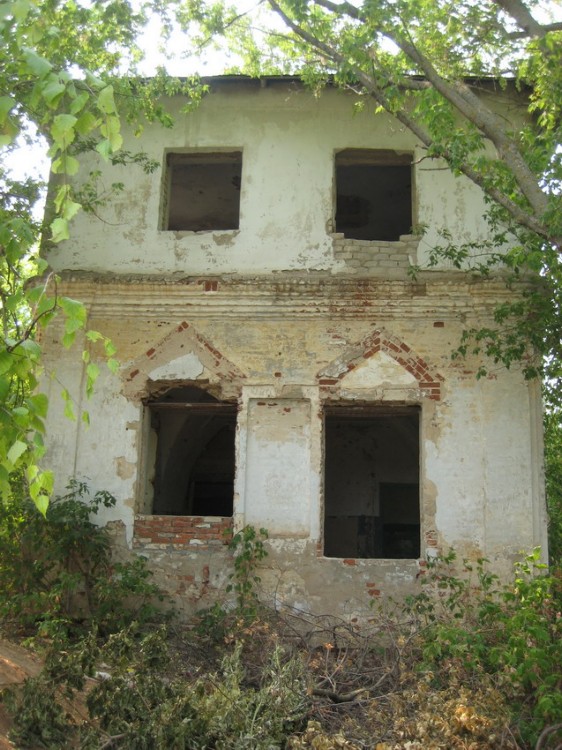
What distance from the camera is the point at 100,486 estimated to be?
9.80m

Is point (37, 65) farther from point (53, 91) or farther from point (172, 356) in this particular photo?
point (172, 356)

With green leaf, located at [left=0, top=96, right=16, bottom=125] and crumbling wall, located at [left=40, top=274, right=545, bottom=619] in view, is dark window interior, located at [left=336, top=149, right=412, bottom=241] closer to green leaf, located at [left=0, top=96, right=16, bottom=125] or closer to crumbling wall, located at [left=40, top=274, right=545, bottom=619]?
crumbling wall, located at [left=40, top=274, right=545, bottom=619]

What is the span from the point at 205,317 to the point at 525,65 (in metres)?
4.45

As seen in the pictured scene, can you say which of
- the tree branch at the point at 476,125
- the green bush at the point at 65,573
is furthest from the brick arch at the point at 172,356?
the tree branch at the point at 476,125

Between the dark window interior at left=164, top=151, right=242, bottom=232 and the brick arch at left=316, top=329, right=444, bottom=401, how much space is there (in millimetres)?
3120

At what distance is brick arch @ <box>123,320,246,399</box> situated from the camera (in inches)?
394

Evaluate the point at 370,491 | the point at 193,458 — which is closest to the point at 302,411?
the point at 193,458

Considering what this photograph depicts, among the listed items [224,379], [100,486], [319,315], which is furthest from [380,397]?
[100,486]

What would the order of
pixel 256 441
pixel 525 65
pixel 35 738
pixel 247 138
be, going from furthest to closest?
pixel 247 138 → pixel 256 441 → pixel 525 65 → pixel 35 738

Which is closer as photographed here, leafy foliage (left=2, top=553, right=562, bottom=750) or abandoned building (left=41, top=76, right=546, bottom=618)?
leafy foliage (left=2, top=553, right=562, bottom=750)

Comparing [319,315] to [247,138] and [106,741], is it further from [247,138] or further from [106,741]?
[106,741]

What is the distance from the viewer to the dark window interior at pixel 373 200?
12734mm

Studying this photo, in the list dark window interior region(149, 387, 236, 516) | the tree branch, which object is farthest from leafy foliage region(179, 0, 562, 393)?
dark window interior region(149, 387, 236, 516)

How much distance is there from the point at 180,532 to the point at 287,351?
94.8 inches
